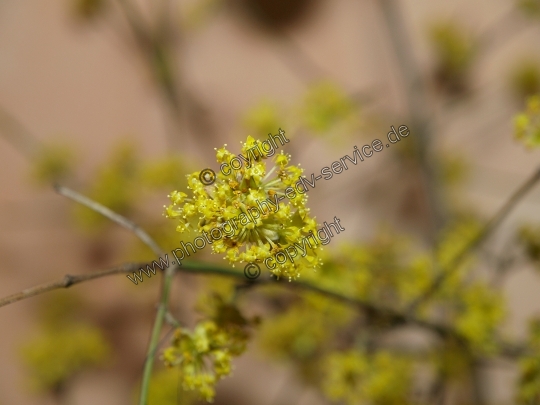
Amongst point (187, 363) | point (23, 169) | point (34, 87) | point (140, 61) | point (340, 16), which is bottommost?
point (187, 363)

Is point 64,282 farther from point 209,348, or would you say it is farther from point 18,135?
point 18,135

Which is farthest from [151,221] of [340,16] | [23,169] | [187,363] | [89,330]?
[340,16]

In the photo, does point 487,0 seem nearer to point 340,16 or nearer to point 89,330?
point 340,16

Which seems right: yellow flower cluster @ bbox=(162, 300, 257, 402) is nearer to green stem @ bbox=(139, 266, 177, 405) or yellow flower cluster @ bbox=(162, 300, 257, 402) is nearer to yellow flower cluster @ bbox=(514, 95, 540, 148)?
green stem @ bbox=(139, 266, 177, 405)

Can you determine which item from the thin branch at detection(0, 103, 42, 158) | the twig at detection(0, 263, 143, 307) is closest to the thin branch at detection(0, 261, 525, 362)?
the twig at detection(0, 263, 143, 307)

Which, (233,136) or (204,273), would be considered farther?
(233,136)

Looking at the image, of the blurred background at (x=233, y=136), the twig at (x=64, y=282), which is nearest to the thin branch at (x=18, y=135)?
the blurred background at (x=233, y=136)

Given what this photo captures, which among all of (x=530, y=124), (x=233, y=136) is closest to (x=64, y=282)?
(x=530, y=124)

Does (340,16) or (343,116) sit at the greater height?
(340,16)
